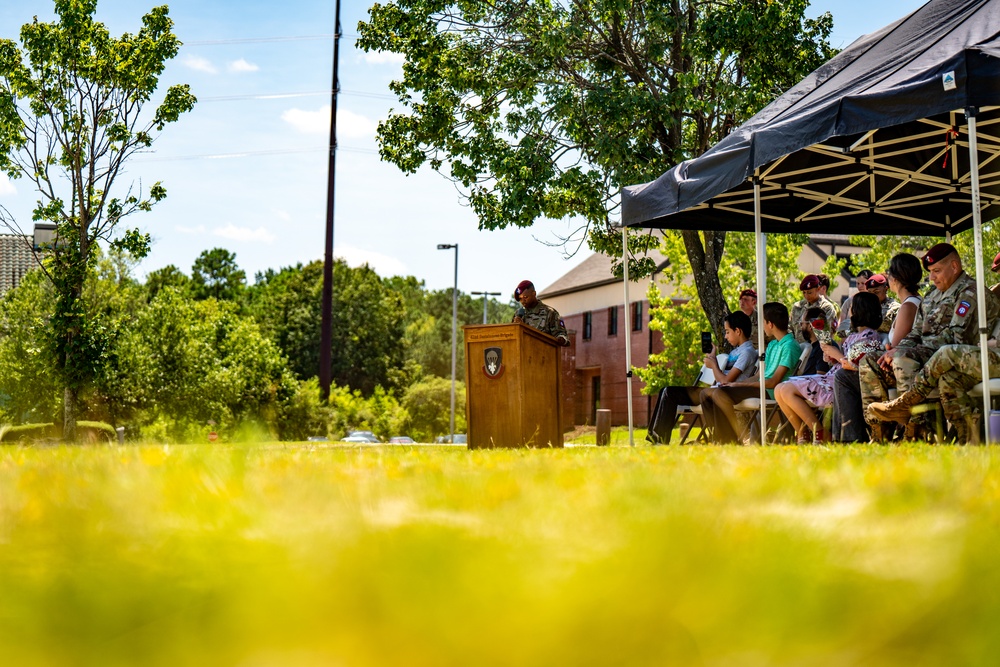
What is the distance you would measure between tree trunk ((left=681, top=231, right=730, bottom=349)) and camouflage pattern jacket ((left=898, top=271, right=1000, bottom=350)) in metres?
10.7

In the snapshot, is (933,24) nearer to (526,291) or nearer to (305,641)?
(526,291)

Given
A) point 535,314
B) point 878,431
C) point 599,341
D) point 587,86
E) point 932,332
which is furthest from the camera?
point 599,341

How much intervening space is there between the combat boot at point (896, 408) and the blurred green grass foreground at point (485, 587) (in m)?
6.49

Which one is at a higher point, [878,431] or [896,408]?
[896,408]

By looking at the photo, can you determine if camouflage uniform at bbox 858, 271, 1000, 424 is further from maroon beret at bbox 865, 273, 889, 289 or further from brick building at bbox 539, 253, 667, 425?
brick building at bbox 539, 253, 667, 425

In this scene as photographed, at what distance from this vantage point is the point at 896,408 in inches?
283

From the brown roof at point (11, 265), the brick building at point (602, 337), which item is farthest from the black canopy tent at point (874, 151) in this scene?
the brick building at point (602, 337)

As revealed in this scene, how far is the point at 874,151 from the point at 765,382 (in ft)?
9.26

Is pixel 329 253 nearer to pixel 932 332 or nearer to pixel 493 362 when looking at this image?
pixel 493 362

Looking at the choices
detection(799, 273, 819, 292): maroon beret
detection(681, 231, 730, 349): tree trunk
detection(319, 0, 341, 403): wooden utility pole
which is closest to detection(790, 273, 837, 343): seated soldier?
detection(799, 273, 819, 292): maroon beret

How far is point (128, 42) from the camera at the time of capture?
22438mm

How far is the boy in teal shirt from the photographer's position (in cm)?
1005

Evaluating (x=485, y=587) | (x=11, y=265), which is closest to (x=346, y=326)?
(x=11, y=265)

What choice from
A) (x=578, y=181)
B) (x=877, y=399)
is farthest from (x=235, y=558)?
(x=578, y=181)
